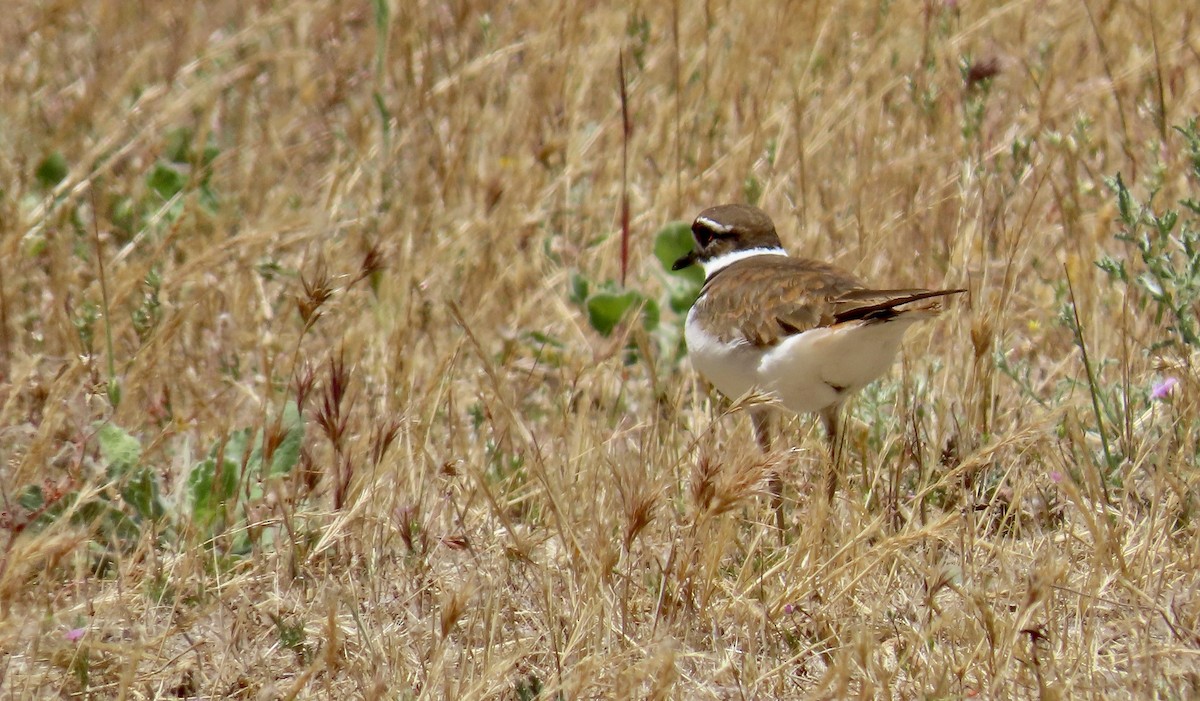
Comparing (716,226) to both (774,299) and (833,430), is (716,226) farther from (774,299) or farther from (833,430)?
(833,430)

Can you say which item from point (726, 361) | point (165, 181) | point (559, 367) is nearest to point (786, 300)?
point (726, 361)

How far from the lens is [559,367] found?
17.0 ft

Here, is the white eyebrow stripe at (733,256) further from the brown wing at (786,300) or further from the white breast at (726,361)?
the white breast at (726,361)

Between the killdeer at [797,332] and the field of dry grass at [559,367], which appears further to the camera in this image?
the killdeer at [797,332]

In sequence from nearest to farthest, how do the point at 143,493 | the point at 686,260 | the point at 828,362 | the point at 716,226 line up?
the point at 143,493
the point at 828,362
the point at 716,226
the point at 686,260

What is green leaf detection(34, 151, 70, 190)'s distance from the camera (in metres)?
6.00

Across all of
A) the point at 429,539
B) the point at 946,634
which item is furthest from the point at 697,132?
the point at 946,634

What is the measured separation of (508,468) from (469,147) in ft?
7.71

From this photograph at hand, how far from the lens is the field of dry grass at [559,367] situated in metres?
3.29

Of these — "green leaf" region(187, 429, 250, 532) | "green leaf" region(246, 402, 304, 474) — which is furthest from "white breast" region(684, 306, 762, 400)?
"green leaf" region(187, 429, 250, 532)

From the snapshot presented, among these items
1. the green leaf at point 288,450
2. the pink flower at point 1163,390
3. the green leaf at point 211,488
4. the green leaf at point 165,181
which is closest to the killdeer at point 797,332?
the pink flower at point 1163,390

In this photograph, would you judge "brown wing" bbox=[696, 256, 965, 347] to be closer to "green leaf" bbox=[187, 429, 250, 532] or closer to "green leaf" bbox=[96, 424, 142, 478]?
"green leaf" bbox=[187, 429, 250, 532]

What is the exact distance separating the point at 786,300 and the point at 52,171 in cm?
334

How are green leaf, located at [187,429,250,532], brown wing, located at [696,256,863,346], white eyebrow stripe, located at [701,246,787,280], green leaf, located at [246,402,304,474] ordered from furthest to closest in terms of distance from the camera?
white eyebrow stripe, located at [701,246,787,280] → brown wing, located at [696,256,863,346] → green leaf, located at [246,402,304,474] → green leaf, located at [187,429,250,532]
